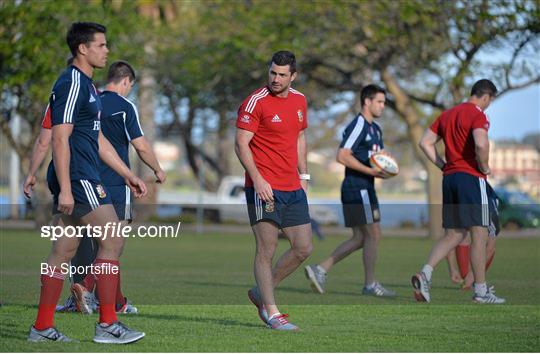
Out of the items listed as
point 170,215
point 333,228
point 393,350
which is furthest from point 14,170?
point 393,350

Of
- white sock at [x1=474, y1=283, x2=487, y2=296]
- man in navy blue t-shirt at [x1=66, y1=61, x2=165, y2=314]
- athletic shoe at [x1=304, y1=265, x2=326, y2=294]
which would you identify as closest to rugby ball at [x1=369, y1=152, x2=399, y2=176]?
athletic shoe at [x1=304, y1=265, x2=326, y2=294]

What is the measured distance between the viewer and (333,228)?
36.3 metres

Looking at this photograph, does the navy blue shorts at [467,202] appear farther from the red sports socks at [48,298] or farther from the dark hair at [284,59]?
the red sports socks at [48,298]

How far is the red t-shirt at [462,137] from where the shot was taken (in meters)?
12.4

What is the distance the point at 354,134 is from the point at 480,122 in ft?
5.88

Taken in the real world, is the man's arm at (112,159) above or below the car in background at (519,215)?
above

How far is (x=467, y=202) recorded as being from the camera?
40.6 feet

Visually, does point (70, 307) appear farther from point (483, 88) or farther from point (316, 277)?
point (483, 88)

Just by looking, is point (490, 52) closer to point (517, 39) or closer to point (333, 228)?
point (517, 39)

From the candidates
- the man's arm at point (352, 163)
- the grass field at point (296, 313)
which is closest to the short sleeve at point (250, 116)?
the grass field at point (296, 313)

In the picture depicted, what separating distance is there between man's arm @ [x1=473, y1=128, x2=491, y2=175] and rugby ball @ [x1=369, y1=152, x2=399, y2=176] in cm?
132

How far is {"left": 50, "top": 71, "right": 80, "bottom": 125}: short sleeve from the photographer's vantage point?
792 centimetres

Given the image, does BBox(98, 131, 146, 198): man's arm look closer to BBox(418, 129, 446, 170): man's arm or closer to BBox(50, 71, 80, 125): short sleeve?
BBox(50, 71, 80, 125): short sleeve

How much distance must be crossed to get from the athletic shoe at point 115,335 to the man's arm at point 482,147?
206 inches
